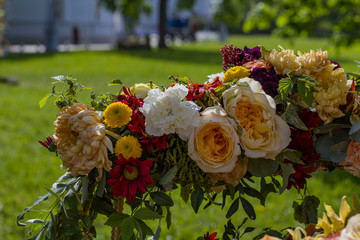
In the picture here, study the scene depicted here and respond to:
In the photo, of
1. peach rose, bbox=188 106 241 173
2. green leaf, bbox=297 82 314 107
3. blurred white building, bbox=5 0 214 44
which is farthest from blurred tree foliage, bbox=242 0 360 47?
blurred white building, bbox=5 0 214 44

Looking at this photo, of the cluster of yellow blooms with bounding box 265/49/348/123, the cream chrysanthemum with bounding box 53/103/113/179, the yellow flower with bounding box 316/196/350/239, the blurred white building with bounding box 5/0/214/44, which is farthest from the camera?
the blurred white building with bounding box 5/0/214/44

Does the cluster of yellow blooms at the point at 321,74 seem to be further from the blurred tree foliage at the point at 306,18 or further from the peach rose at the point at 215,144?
the blurred tree foliage at the point at 306,18

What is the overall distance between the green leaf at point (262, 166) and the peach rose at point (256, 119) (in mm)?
43

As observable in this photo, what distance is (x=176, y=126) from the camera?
1.40 metres

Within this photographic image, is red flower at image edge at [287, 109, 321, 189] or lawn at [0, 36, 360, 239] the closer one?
red flower at image edge at [287, 109, 321, 189]

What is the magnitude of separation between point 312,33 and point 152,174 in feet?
26.7

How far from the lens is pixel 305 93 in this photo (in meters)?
1.45

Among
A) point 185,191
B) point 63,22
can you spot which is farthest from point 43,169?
point 63,22

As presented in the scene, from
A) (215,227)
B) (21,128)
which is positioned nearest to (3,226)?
(215,227)

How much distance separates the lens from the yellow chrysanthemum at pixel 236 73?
5.04 feet

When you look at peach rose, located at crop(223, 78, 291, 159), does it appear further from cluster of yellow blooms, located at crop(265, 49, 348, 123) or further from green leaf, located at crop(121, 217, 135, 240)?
green leaf, located at crop(121, 217, 135, 240)

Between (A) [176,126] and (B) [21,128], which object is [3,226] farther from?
(B) [21,128]

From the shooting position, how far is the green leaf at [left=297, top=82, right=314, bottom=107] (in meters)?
1.45

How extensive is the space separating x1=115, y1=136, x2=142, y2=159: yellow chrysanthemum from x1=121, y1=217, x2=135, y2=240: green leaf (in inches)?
7.2
